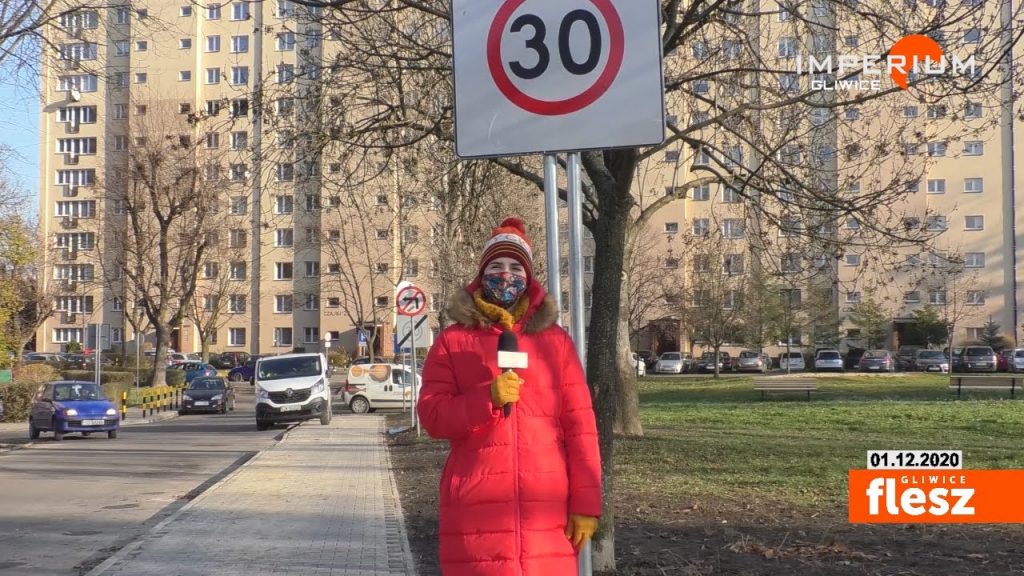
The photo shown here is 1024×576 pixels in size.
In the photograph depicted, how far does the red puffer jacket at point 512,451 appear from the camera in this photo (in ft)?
11.9

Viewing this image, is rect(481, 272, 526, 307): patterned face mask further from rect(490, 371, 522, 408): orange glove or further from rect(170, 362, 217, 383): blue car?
rect(170, 362, 217, 383): blue car

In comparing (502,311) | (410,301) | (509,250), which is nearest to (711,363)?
(410,301)

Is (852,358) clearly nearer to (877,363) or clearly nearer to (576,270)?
(877,363)

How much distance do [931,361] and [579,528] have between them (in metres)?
57.4

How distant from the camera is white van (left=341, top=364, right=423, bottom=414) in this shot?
33812mm

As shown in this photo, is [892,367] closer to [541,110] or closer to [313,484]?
[313,484]

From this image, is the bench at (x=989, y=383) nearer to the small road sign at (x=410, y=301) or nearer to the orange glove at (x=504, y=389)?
the small road sign at (x=410, y=301)

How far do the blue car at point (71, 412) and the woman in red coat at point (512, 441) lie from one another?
2323 cm

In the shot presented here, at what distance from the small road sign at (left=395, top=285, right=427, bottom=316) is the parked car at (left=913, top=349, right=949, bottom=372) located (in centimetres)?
4335

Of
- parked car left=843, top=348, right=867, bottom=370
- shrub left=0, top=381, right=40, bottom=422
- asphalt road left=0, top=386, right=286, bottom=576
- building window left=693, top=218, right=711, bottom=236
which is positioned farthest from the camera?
parked car left=843, top=348, right=867, bottom=370

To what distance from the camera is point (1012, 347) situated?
60.8m

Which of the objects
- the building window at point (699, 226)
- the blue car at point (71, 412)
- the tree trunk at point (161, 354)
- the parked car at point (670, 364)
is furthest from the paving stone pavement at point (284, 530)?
the parked car at point (670, 364)

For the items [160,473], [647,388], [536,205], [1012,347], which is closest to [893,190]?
[160,473]
